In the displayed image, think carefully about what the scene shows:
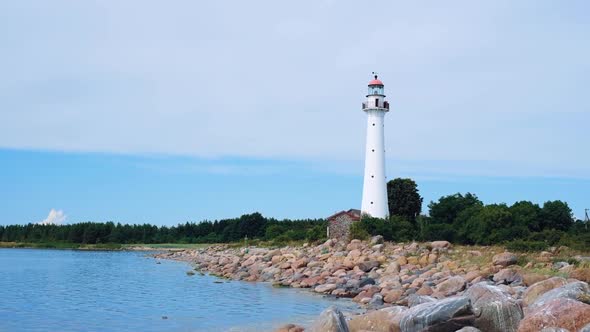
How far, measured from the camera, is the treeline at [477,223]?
34562mm

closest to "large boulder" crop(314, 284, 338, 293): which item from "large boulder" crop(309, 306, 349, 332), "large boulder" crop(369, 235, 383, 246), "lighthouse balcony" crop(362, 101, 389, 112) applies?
"large boulder" crop(369, 235, 383, 246)

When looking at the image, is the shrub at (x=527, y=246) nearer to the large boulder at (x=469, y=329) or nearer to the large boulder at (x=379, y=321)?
the large boulder at (x=379, y=321)

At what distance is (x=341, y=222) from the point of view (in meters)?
43.0

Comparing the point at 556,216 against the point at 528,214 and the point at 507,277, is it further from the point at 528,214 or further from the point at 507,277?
the point at 507,277

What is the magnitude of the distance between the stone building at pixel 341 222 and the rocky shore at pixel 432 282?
3.27 metres

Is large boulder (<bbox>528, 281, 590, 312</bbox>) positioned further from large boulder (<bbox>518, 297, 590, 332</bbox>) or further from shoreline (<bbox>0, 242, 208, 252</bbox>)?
shoreline (<bbox>0, 242, 208, 252</bbox>)

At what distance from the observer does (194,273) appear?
130 ft

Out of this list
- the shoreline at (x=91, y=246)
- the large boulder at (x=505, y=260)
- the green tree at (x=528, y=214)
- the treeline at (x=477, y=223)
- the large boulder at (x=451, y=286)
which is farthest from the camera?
the shoreline at (x=91, y=246)

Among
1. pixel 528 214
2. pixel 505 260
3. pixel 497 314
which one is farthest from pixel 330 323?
pixel 528 214

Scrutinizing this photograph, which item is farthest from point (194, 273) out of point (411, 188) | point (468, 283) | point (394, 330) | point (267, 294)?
point (394, 330)

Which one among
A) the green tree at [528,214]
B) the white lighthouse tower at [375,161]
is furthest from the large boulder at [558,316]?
the white lighthouse tower at [375,161]

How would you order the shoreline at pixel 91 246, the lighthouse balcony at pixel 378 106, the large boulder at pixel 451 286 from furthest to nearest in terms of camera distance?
the shoreline at pixel 91 246 < the lighthouse balcony at pixel 378 106 < the large boulder at pixel 451 286

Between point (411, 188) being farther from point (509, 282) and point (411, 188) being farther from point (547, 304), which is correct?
point (547, 304)

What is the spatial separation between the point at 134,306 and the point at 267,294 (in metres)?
5.59
